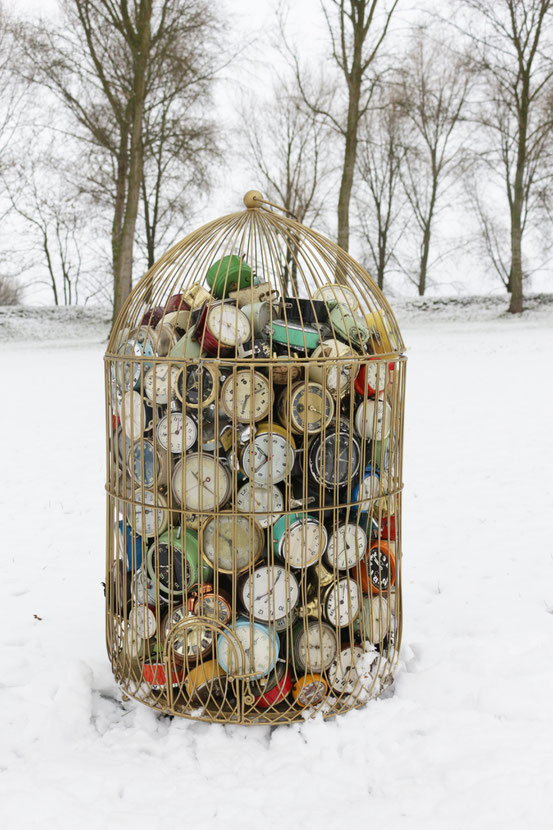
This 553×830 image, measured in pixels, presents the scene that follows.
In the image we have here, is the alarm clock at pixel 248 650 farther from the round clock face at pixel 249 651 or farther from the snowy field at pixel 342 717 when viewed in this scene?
the snowy field at pixel 342 717

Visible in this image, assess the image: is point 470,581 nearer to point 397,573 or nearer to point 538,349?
point 397,573

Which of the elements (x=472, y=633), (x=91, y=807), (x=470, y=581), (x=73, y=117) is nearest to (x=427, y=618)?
(x=472, y=633)

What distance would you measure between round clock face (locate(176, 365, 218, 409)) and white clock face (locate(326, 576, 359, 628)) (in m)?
0.74

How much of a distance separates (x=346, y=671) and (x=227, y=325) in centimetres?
123

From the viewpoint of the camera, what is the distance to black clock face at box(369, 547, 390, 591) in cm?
234

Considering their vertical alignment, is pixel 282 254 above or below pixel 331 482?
above

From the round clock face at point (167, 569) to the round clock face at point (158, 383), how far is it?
1.56ft

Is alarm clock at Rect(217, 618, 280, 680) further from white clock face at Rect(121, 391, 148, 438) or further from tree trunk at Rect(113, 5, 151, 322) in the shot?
tree trunk at Rect(113, 5, 151, 322)

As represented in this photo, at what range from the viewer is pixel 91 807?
1866 mm

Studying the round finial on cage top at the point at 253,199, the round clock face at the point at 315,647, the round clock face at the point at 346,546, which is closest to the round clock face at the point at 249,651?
the round clock face at the point at 315,647

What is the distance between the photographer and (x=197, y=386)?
6.90ft

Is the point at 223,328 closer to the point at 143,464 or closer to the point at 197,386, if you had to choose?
the point at 197,386

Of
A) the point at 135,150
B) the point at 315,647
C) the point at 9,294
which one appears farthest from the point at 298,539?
the point at 9,294

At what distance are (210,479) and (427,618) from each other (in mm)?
1374
